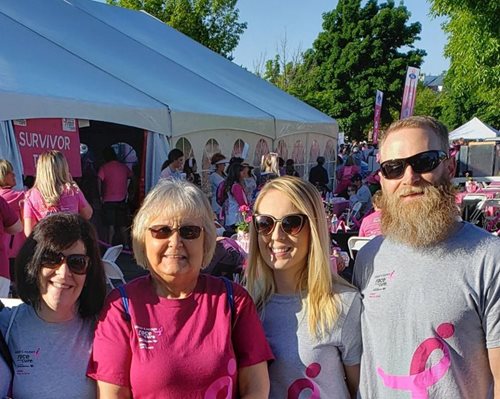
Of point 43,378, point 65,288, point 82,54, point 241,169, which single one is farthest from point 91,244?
point 82,54

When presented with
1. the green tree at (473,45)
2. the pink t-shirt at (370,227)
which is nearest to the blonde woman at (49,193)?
the pink t-shirt at (370,227)

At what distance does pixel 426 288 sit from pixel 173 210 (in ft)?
2.81

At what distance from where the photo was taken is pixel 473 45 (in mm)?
12523

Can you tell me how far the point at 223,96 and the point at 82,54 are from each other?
11.0 ft

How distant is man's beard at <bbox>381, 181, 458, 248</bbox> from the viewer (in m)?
1.75

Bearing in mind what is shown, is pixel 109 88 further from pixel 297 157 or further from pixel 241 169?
pixel 297 157

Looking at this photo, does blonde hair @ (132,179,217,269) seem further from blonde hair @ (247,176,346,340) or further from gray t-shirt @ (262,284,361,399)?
gray t-shirt @ (262,284,361,399)

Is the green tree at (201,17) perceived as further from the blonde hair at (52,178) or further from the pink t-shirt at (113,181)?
the blonde hair at (52,178)

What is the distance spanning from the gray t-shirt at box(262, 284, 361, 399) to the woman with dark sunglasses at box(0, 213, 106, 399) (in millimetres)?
623

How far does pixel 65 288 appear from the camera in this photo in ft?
5.91

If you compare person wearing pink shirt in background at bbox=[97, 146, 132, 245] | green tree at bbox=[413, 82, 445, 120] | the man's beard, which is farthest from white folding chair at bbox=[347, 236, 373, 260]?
green tree at bbox=[413, 82, 445, 120]

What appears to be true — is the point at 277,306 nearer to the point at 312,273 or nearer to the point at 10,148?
the point at 312,273

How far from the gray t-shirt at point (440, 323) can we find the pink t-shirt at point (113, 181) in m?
7.30

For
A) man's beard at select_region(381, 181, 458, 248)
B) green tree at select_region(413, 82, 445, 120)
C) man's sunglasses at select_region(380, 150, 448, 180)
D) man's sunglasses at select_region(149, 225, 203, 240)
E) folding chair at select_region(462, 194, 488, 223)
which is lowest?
folding chair at select_region(462, 194, 488, 223)
